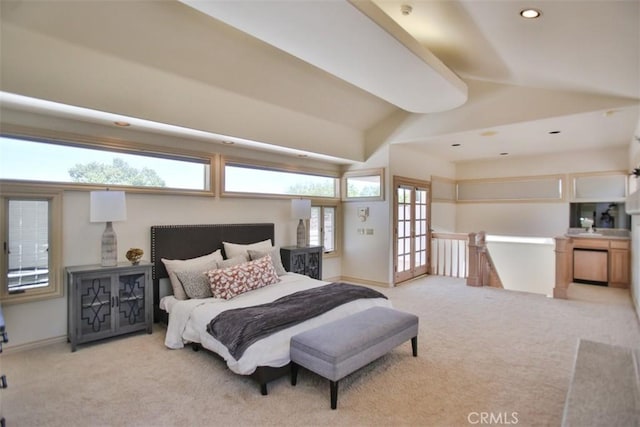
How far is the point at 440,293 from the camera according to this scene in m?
5.54

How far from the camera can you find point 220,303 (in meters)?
3.36

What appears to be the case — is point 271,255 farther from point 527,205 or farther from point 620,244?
point 620,244

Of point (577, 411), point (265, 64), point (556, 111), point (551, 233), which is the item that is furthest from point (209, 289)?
point (551, 233)

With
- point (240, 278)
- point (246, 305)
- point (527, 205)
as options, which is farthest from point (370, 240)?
point (527, 205)

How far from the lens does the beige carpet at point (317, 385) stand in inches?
88.9

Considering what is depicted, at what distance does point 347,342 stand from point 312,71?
342 centimetres

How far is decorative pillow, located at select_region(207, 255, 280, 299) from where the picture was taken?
11.8 feet

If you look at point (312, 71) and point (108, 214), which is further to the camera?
point (312, 71)

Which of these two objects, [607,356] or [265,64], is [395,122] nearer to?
[265,64]

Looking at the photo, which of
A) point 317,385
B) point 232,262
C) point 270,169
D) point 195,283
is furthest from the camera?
point 270,169

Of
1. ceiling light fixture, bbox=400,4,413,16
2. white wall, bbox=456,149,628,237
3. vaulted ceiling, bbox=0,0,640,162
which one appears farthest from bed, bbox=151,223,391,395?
white wall, bbox=456,149,628,237

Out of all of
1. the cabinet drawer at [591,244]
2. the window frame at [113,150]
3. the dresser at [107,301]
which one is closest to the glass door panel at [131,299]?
the dresser at [107,301]

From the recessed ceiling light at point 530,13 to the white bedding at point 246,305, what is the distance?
2845mm

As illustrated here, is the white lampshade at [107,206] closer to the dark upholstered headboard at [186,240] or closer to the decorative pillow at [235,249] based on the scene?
the dark upholstered headboard at [186,240]
